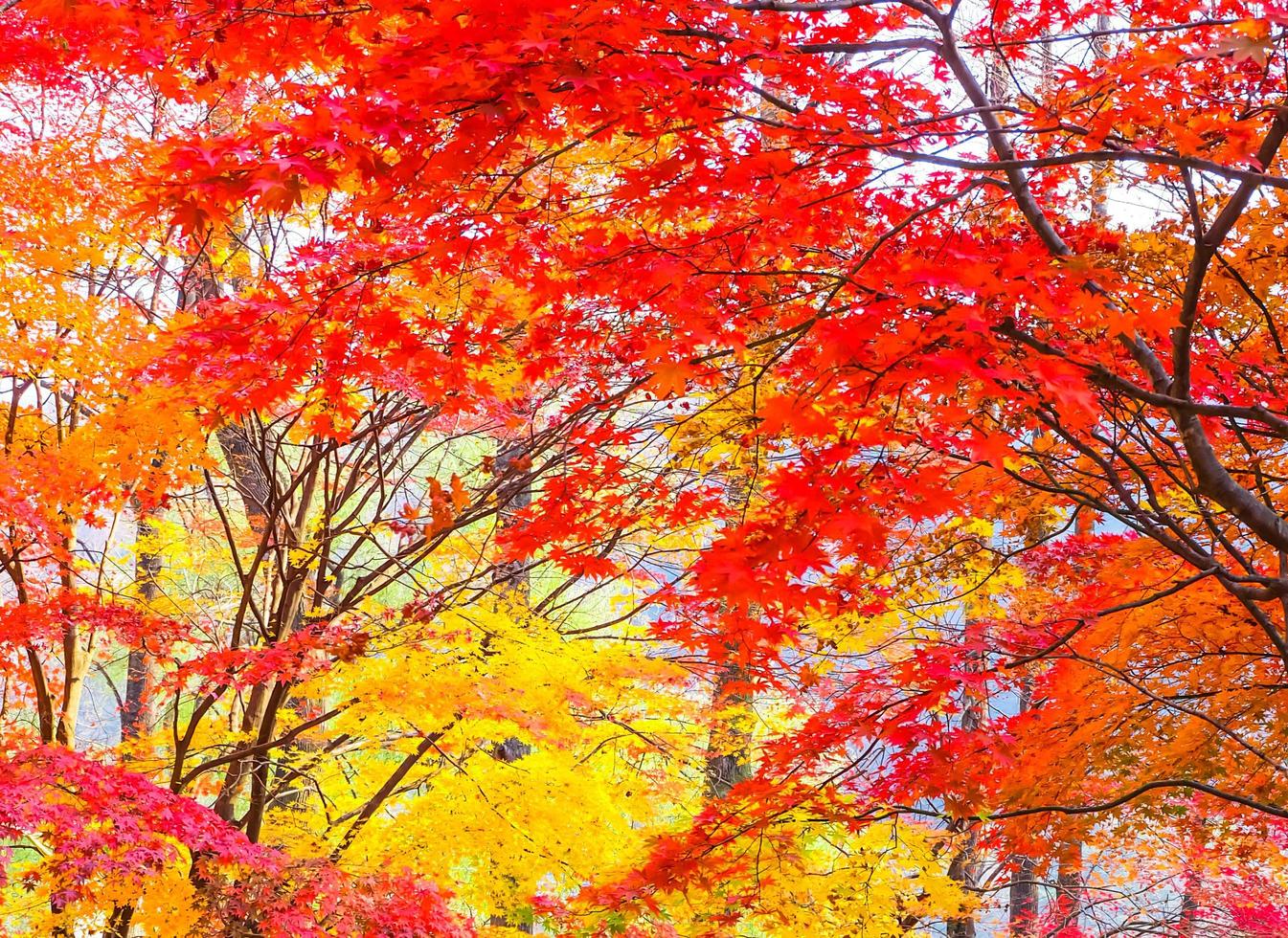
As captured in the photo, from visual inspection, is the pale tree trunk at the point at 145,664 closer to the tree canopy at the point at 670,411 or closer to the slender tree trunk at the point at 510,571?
the tree canopy at the point at 670,411

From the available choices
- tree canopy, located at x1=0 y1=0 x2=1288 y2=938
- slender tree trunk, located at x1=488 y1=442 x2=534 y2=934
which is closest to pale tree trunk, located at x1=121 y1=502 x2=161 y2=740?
tree canopy, located at x1=0 y1=0 x2=1288 y2=938

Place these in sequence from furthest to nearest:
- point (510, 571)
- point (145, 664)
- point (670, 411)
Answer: point (145, 664), point (670, 411), point (510, 571)

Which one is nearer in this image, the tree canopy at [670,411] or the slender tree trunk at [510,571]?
the tree canopy at [670,411]

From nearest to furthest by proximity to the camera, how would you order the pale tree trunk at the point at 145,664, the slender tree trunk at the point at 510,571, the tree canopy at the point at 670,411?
the tree canopy at the point at 670,411 < the slender tree trunk at the point at 510,571 < the pale tree trunk at the point at 145,664

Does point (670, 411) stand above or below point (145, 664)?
above

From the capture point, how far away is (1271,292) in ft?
13.6

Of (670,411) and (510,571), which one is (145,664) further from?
(670,411)

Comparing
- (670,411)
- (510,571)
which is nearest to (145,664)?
(510,571)

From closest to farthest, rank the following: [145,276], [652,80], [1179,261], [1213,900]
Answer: [652,80] → [1179,261] → [145,276] → [1213,900]

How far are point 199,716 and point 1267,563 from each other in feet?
20.6

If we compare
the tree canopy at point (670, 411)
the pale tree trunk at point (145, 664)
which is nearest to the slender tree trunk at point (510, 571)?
the tree canopy at point (670, 411)

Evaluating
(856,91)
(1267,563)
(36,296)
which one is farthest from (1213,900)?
(36,296)

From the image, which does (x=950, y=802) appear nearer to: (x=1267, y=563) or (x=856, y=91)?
(x=1267, y=563)

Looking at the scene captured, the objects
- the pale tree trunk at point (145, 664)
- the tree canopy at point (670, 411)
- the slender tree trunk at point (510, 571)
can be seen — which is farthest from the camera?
the pale tree trunk at point (145, 664)
